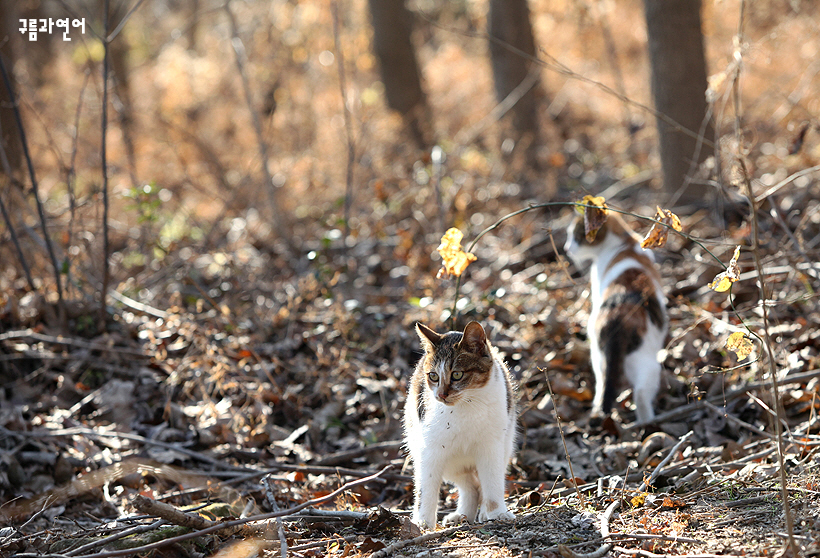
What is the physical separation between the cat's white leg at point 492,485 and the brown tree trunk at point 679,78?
184 inches

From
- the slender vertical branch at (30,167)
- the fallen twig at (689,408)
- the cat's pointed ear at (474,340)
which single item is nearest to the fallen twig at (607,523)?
the fallen twig at (689,408)

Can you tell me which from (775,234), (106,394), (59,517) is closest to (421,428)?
(59,517)

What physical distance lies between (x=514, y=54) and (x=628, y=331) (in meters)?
6.75

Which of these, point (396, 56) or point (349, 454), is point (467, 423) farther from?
point (396, 56)

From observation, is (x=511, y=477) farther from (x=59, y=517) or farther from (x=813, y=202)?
(x=813, y=202)

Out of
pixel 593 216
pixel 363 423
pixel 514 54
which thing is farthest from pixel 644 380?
pixel 514 54

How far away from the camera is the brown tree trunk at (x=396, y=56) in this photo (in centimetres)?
1173

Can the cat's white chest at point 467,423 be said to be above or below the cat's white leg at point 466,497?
above

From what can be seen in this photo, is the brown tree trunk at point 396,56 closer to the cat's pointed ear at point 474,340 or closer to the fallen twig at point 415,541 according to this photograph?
the cat's pointed ear at point 474,340

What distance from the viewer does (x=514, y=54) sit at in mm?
10281

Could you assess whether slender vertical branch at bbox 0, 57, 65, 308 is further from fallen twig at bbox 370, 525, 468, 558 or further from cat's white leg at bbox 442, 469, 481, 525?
fallen twig at bbox 370, 525, 468, 558

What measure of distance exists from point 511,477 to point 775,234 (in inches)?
147

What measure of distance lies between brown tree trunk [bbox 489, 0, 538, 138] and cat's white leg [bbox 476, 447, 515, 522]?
7772 mm

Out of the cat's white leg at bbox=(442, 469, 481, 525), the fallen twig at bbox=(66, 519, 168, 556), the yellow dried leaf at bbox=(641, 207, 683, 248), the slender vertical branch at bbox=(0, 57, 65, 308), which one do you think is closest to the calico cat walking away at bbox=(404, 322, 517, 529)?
the cat's white leg at bbox=(442, 469, 481, 525)
